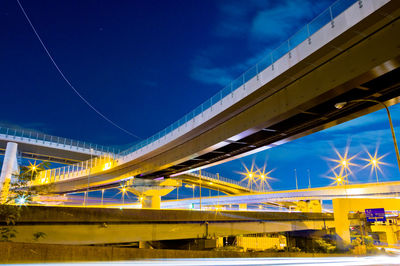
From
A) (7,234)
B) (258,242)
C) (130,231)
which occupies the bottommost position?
(258,242)

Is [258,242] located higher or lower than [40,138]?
lower

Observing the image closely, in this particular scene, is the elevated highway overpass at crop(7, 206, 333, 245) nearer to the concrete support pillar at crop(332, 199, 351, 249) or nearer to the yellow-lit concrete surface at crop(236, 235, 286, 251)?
the concrete support pillar at crop(332, 199, 351, 249)

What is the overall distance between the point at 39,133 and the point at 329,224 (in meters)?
59.9

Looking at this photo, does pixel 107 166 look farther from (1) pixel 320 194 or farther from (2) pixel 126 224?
(1) pixel 320 194

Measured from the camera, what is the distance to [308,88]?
17469mm

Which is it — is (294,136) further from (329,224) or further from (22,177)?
(329,224)

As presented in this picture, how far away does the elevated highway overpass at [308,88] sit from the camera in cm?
1365

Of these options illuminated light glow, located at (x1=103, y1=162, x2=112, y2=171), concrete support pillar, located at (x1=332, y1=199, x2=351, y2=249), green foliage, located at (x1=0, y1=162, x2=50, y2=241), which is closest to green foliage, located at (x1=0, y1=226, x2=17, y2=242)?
green foliage, located at (x1=0, y1=162, x2=50, y2=241)

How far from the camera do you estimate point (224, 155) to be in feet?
108

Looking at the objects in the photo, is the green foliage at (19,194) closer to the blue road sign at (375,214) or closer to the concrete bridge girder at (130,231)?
the concrete bridge girder at (130,231)

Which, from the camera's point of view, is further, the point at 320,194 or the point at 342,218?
the point at 320,194

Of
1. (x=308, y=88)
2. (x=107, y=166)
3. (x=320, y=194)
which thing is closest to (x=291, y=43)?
→ (x=308, y=88)

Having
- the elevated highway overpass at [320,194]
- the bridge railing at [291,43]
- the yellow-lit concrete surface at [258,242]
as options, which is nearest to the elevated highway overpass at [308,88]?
the bridge railing at [291,43]

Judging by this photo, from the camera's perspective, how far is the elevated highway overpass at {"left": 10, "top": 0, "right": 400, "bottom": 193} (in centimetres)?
1365
